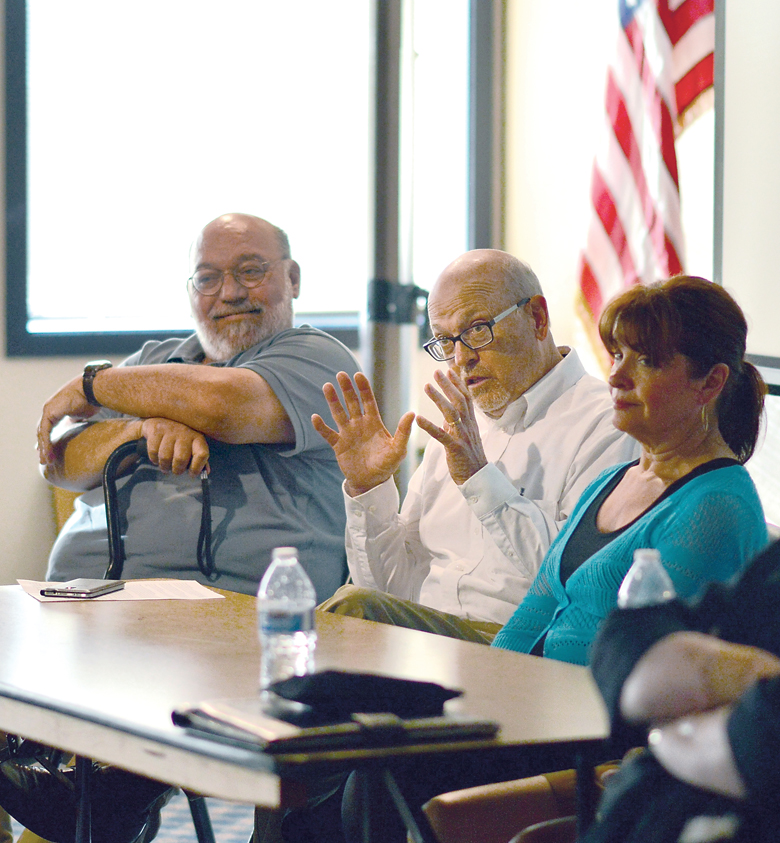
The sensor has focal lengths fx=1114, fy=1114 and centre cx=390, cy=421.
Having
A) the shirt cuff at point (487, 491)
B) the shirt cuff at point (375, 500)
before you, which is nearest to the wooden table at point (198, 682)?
the shirt cuff at point (487, 491)

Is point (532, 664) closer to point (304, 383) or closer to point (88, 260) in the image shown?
point (304, 383)

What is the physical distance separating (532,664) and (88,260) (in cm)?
280

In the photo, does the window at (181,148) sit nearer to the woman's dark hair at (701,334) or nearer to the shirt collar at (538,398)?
the shirt collar at (538,398)

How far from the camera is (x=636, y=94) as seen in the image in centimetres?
400

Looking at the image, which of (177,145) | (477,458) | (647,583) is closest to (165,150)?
(177,145)

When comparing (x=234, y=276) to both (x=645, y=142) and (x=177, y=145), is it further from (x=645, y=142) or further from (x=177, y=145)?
(x=645, y=142)

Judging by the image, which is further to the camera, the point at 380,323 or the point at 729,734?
the point at 380,323

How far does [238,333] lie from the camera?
3.01 m

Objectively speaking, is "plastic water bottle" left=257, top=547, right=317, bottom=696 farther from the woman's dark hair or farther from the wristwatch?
the wristwatch

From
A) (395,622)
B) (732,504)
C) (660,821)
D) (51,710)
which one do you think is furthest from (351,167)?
(660,821)

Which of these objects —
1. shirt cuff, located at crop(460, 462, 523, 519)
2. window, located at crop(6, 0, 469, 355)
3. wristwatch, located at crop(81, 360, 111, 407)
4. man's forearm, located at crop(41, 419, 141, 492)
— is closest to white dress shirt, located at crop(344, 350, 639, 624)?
shirt cuff, located at crop(460, 462, 523, 519)

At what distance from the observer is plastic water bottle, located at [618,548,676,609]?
1539mm

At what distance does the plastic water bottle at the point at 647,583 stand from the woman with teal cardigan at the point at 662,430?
4.8 inches

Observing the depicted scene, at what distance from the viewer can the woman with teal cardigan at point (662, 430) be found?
5.85 feet
